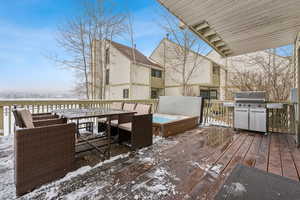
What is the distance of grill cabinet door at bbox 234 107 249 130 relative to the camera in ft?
13.9

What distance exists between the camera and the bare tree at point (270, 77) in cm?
532

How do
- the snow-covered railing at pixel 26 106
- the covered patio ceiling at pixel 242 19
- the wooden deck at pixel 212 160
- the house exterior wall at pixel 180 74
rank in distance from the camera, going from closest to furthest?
the wooden deck at pixel 212 160, the covered patio ceiling at pixel 242 19, the snow-covered railing at pixel 26 106, the house exterior wall at pixel 180 74

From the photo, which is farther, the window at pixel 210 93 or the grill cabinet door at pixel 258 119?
the window at pixel 210 93

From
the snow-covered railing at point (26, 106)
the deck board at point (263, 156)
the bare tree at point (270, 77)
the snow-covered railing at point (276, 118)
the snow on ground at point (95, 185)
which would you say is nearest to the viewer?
the snow on ground at point (95, 185)

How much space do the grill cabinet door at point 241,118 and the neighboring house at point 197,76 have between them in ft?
19.6

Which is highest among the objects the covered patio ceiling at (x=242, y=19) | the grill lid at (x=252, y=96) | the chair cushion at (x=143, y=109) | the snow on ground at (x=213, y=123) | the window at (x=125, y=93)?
the covered patio ceiling at (x=242, y=19)

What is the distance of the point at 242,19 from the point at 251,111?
261cm

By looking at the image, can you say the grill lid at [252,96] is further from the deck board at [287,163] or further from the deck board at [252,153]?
the deck board at [287,163]

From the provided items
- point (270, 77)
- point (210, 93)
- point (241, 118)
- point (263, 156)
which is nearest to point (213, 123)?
point (241, 118)

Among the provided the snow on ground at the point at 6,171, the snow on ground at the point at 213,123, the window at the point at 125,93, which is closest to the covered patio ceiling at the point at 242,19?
the snow on ground at the point at 213,123

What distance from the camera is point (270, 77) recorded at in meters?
5.73

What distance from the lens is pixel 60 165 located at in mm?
1829

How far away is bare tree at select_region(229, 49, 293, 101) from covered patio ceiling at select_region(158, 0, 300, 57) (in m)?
1.80

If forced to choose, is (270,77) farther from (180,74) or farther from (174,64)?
(180,74)
